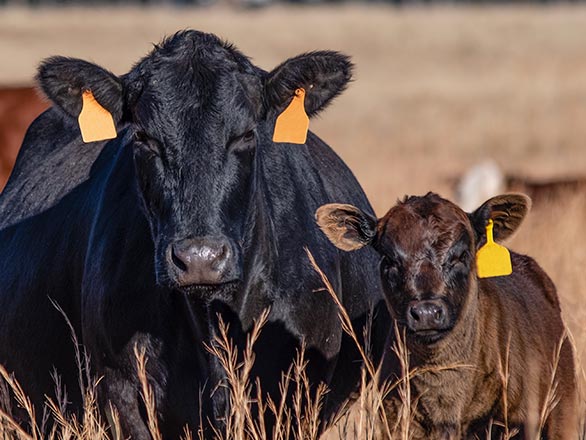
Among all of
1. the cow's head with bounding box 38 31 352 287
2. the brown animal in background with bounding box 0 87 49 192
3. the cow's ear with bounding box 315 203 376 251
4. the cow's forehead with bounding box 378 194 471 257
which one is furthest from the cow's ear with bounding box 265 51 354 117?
the brown animal in background with bounding box 0 87 49 192

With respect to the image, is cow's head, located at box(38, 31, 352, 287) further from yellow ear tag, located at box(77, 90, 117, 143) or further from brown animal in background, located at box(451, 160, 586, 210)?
brown animal in background, located at box(451, 160, 586, 210)

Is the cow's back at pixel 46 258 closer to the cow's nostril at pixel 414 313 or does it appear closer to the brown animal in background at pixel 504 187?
the cow's nostril at pixel 414 313

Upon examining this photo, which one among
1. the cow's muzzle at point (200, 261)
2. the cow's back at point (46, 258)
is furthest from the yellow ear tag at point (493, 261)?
the cow's back at point (46, 258)

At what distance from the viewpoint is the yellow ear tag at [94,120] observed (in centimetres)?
601

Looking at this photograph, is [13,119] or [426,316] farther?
[13,119]

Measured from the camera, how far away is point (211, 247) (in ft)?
17.4

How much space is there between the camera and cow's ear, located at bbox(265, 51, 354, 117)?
19.6 feet

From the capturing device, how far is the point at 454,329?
6.27 m

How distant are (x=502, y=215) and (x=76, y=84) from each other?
78.8 inches

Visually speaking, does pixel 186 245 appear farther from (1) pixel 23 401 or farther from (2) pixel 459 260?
(2) pixel 459 260

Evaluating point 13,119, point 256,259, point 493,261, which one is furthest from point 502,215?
point 13,119

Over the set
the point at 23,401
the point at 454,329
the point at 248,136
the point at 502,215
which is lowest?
the point at 23,401

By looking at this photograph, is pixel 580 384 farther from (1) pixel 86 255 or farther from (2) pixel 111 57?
(2) pixel 111 57

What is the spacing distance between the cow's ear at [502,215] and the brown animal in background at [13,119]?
277 inches
